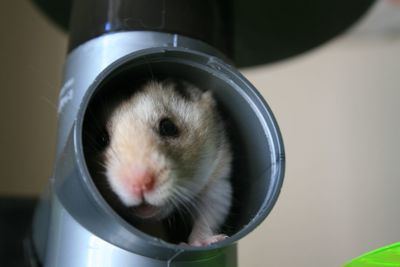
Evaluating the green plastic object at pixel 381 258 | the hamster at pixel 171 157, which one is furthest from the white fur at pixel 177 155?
the green plastic object at pixel 381 258

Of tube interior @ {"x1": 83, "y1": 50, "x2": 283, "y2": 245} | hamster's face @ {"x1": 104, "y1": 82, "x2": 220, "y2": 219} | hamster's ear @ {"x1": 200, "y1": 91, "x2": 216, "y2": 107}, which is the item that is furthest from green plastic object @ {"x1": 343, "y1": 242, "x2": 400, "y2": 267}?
hamster's ear @ {"x1": 200, "y1": 91, "x2": 216, "y2": 107}

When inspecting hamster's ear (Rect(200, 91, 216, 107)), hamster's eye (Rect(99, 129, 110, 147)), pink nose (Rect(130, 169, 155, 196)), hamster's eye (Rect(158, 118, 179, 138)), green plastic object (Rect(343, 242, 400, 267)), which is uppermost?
hamster's ear (Rect(200, 91, 216, 107))

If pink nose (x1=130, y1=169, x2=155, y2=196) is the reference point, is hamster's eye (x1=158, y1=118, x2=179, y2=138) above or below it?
above

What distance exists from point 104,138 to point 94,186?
0.28m

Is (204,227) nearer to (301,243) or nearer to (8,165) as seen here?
(301,243)

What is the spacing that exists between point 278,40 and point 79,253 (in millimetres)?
746

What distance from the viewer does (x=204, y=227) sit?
920mm

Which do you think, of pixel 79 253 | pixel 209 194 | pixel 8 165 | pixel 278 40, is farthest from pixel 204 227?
pixel 8 165

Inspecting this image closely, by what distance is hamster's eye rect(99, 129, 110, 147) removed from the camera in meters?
0.90

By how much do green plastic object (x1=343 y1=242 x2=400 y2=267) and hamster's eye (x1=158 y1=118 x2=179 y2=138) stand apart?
361 millimetres

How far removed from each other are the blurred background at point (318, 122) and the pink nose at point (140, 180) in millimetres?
437

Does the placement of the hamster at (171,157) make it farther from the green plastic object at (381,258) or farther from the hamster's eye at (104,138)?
the green plastic object at (381,258)

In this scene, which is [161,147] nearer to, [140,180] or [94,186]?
[140,180]

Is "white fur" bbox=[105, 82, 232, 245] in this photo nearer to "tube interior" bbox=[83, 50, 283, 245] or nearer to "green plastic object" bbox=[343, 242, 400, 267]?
"tube interior" bbox=[83, 50, 283, 245]
